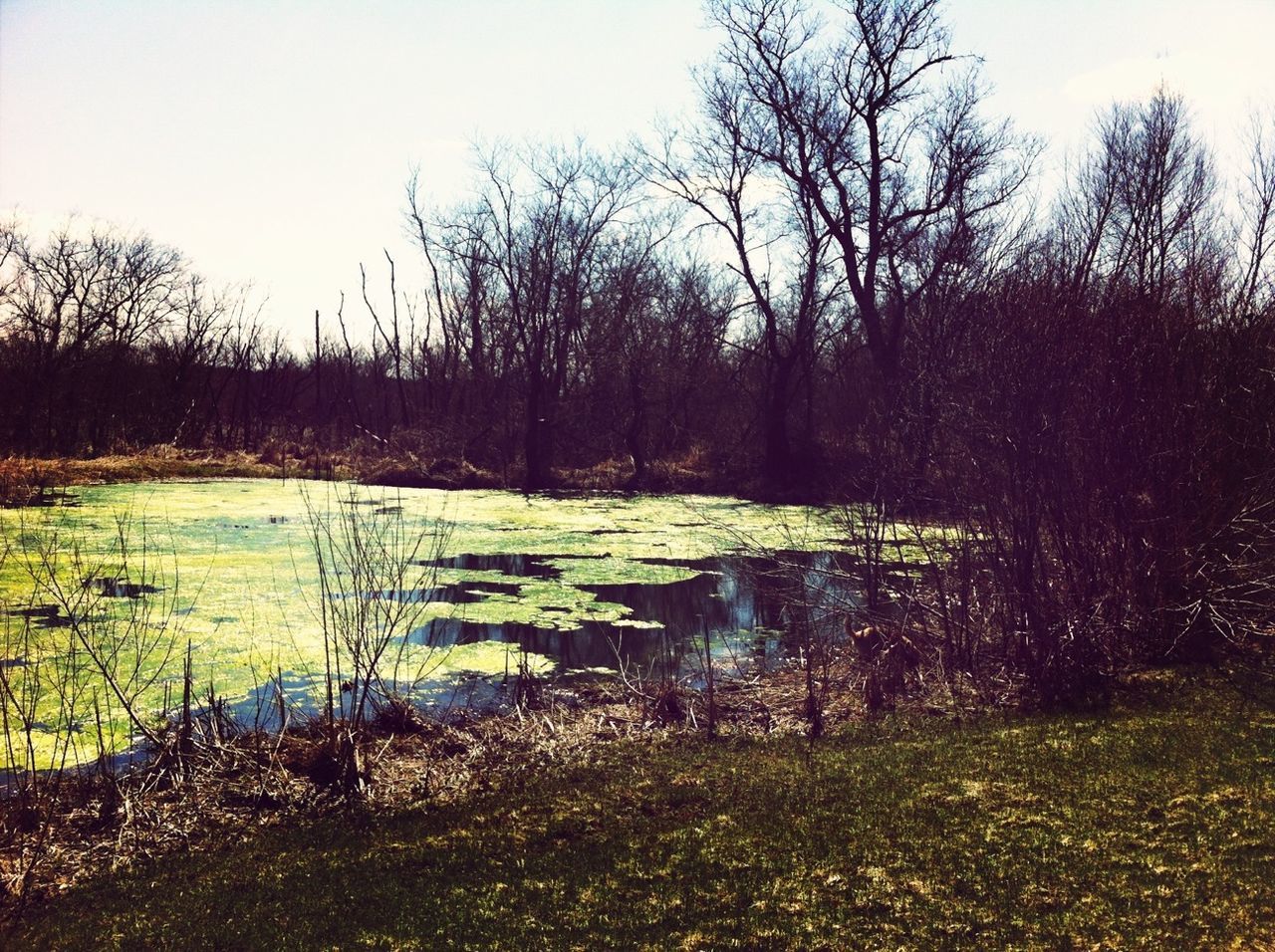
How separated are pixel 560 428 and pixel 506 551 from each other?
39.1 feet

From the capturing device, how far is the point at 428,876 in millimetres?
3275

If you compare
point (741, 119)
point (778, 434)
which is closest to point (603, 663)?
point (778, 434)

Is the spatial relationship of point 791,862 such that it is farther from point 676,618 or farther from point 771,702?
point 676,618

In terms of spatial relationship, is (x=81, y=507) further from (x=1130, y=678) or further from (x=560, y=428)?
(x=1130, y=678)

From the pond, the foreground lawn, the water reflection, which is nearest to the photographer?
→ the foreground lawn

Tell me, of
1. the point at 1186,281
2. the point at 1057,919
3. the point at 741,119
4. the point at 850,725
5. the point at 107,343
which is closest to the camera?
the point at 1057,919

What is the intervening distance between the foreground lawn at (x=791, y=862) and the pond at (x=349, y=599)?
113 centimetres

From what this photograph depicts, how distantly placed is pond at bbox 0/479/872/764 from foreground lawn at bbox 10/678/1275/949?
1.13m

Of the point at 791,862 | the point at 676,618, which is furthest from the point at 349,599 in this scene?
the point at 791,862

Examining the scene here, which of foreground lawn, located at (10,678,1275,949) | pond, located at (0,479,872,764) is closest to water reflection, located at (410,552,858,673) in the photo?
pond, located at (0,479,872,764)

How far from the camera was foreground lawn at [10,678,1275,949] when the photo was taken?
110 inches

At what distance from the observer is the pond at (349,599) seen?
208 inches

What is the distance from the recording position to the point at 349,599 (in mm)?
8477

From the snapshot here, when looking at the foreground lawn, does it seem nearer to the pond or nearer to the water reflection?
the pond
